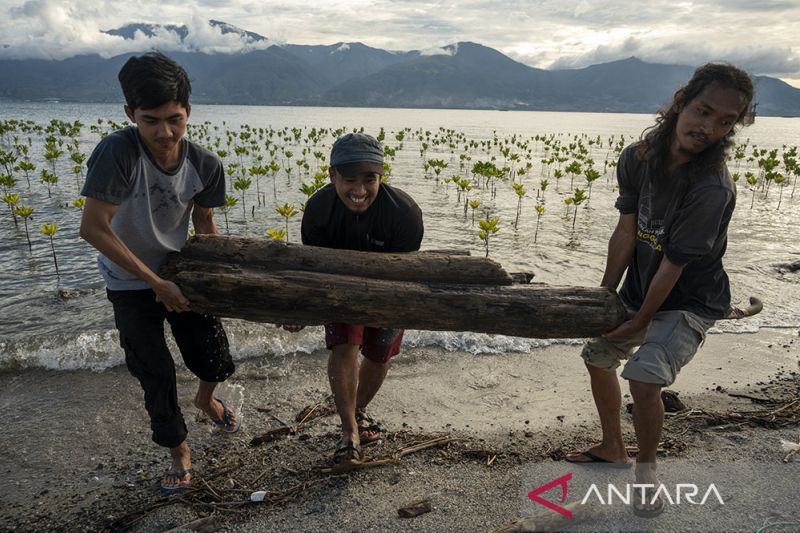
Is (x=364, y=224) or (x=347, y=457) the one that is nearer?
(x=347, y=457)

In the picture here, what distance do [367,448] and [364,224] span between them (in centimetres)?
157

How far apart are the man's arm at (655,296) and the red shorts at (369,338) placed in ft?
4.75

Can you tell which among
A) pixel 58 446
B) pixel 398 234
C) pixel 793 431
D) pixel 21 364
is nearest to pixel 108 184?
pixel 398 234

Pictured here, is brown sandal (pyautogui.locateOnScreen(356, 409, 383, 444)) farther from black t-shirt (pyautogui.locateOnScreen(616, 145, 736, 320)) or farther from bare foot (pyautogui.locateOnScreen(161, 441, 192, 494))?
black t-shirt (pyautogui.locateOnScreen(616, 145, 736, 320))

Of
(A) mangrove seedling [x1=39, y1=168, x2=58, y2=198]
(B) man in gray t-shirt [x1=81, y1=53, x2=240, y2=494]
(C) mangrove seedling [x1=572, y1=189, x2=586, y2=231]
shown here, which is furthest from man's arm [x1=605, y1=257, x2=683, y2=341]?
(A) mangrove seedling [x1=39, y1=168, x2=58, y2=198]

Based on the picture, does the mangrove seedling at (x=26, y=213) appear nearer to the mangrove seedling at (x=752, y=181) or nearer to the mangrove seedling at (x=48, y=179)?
the mangrove seedling at (x=48, y=179)

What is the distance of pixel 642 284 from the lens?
125 inches

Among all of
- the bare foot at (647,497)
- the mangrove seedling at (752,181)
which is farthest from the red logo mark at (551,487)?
the mangrove seedling at (752,181)

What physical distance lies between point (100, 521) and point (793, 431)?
187 inches

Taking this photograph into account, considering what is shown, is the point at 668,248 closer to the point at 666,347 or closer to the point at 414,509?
the point at 666,347

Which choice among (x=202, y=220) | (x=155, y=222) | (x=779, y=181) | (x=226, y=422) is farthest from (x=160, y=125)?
(x=779, y=181)

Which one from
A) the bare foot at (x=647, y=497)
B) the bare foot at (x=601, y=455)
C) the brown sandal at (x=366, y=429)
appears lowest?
the brown sandal at (x=366, y=429)

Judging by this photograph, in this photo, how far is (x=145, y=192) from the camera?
2.90 meters

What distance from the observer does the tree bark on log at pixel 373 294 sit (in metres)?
2.98
